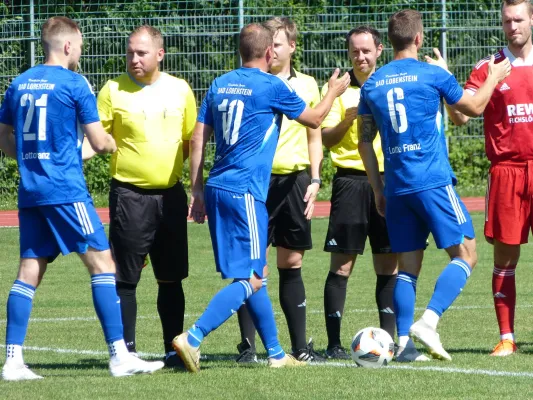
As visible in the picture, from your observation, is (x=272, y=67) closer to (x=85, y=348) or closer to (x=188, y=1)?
(x=85, y=348)

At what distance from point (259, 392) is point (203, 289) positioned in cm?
544

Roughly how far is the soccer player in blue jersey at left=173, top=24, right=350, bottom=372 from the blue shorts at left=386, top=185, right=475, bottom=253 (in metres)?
0.82

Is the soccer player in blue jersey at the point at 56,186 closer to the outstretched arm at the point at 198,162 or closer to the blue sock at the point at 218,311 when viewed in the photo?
the blue sock at the point at 218,311

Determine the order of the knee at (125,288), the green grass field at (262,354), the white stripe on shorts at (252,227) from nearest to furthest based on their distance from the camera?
the green grass field at (262,354)
the white stripe on shorts at (252,227)
the knee at (125,288)

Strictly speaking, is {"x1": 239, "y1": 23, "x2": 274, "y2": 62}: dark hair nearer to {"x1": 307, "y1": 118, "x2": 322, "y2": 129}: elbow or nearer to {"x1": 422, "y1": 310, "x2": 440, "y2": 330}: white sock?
{"x1": 307, "y1": 118, "x2": 322, "y2": 129}: elbow

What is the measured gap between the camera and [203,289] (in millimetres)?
11898

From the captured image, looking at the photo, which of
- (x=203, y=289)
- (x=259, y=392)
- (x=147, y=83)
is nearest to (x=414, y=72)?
(x=147, y=83)

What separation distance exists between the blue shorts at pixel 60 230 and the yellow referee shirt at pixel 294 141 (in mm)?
1676

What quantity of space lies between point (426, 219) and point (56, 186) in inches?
94.2

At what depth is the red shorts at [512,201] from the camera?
8117mm

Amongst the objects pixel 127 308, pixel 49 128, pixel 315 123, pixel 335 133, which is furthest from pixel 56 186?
pixel 335 133

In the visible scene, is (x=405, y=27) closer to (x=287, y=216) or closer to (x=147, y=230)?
(x=287, y=216)

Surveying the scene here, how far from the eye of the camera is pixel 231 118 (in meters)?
7.28

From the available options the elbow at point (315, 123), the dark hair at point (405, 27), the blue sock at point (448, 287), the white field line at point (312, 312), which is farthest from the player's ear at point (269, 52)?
the white field line at point (312, 312)
